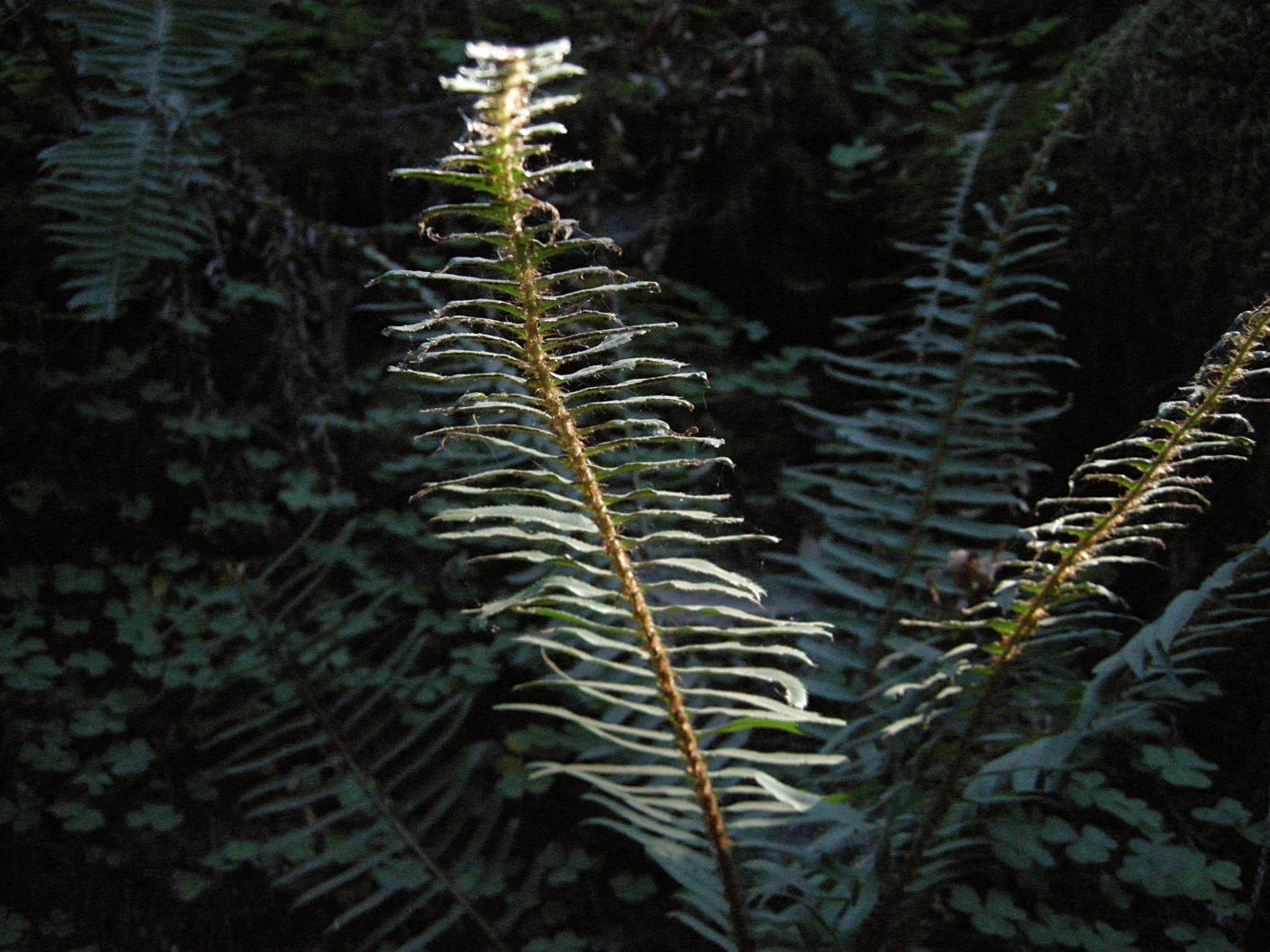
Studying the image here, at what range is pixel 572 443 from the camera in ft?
3.05

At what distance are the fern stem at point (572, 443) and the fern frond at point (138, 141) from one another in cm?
132

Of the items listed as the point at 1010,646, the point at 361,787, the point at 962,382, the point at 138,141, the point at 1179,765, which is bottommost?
the point at 361,787

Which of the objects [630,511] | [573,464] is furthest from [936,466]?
[573,464]

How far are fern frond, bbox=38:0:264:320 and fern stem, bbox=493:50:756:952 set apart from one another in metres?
1.32

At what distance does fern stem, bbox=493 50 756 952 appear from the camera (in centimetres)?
77

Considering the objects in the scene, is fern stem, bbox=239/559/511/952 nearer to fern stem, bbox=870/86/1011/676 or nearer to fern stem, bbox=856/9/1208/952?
fern stem, bbox=856/9/1208/952

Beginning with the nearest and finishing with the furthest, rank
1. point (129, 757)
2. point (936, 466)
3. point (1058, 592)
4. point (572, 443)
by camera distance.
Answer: point (572, 443) → point (1058, 592) → point (936, 466) → point (129, 757)

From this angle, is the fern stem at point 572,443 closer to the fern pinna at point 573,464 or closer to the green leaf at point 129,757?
the fern pinna at point 573,464

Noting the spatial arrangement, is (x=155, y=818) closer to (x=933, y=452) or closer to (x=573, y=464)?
(x=573, y=464)

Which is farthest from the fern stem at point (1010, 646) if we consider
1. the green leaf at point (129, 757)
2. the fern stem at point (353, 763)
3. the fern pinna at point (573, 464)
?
the green leaf at point (129, 757)

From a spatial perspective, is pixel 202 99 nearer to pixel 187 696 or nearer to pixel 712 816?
pixel 187 696

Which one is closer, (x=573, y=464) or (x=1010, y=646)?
(x=573, y=464)

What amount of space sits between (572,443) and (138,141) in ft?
5.21

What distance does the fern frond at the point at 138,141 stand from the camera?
1.87 metres
